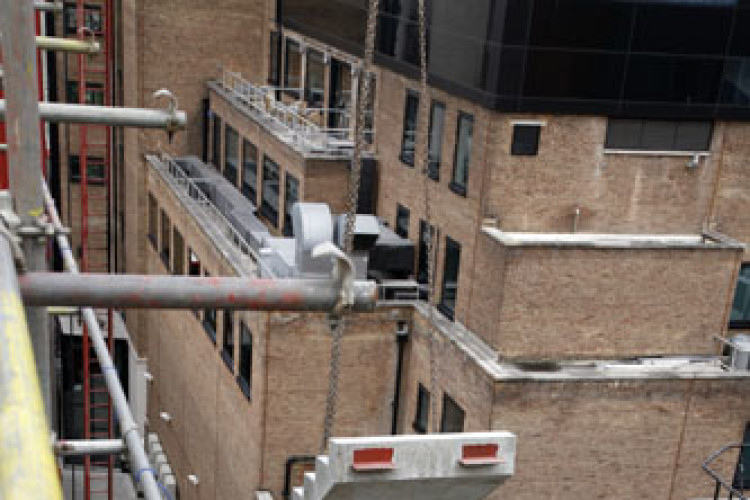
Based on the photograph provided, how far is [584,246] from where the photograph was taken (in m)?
19.0

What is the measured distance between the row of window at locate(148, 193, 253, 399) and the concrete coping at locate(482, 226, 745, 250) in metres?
6.73

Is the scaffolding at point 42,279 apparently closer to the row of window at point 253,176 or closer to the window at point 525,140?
the window at point 525,140

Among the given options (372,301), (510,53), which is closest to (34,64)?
(372,301)

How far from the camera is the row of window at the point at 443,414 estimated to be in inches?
810

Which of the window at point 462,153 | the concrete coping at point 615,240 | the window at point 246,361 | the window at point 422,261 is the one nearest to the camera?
the concrete coping at point 615,240

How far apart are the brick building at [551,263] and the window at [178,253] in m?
6.55

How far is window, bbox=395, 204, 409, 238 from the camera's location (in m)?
23.8

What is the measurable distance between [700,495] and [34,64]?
19.1 meters

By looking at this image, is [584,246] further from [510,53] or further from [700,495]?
[700,495]

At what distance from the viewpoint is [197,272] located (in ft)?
94.5

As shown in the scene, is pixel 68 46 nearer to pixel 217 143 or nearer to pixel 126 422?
pixel 126 422

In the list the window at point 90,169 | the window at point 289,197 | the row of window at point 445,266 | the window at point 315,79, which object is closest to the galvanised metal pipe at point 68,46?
the row of window at point 445,266

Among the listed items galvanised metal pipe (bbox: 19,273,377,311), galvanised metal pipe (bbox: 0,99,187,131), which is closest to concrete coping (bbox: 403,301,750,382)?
galvanised metal pipe (bbox: 0,99,187,131)

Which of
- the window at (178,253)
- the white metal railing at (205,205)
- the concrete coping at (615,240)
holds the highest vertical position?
the concrete coping at (615,240)
